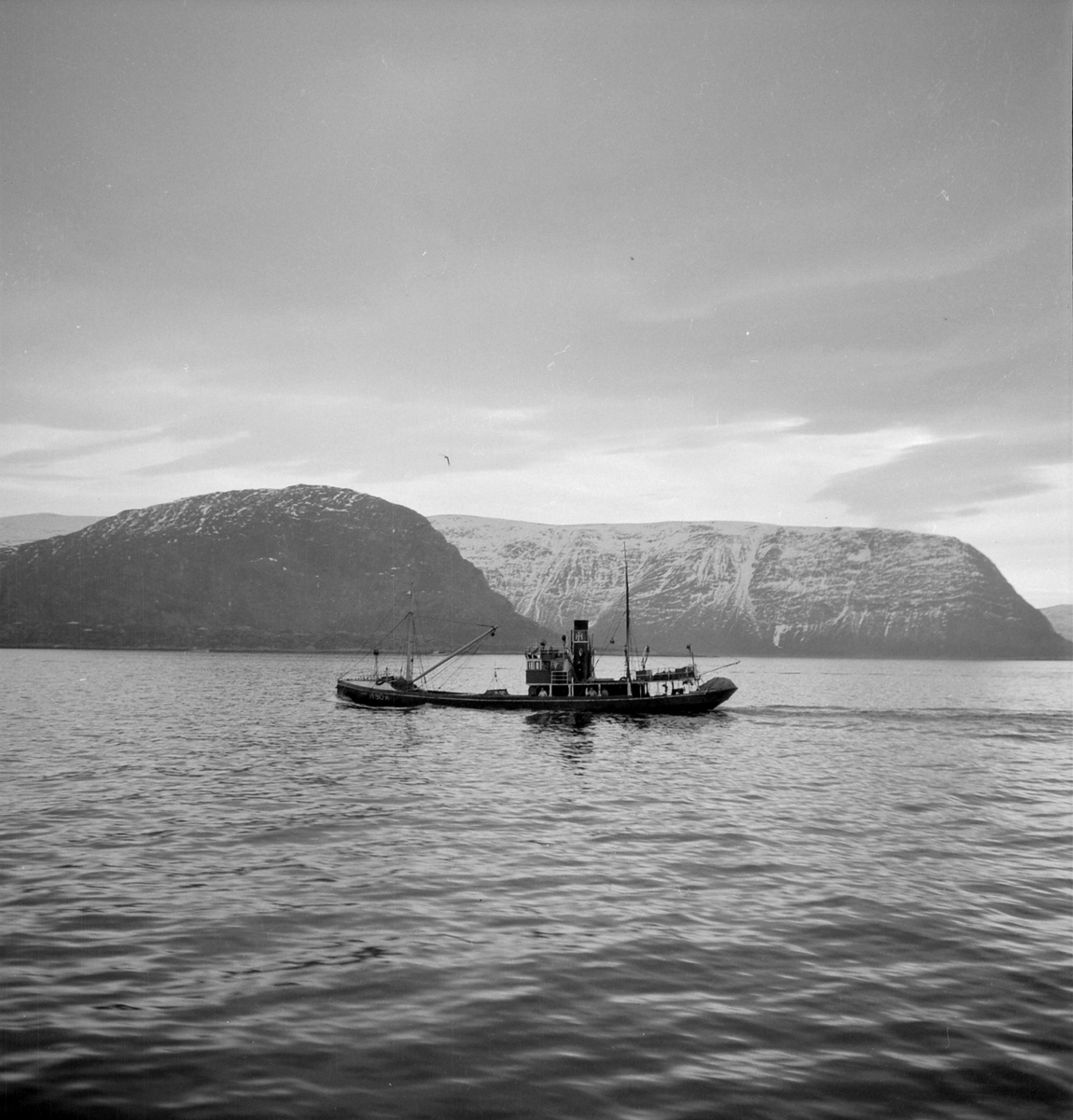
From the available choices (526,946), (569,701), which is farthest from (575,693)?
(526,946)

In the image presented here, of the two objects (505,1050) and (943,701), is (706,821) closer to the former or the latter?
(505,1050)

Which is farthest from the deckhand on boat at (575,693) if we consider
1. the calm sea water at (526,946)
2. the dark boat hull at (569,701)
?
the calm sea water at (526,946)

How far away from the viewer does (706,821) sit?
119 feet

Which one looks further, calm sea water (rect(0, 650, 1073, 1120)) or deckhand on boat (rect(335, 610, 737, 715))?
deckhand on boat (rect(335, 610, 737, 715))

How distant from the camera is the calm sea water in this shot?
45.5ft

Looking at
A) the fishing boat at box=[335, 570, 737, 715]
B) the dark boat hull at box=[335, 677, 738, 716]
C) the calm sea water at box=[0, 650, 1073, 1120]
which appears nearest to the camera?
the calm sea water at box=[0, 650, 1073, 1120]

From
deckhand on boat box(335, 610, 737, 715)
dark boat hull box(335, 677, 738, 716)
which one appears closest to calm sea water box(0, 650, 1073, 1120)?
dark boat hull box(335, 677, 738, 716)

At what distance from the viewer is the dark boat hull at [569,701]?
97.5 metres

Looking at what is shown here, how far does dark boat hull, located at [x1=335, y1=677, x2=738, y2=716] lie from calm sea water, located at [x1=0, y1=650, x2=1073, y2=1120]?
48498mm

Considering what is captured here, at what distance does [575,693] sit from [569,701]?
13.2 ft

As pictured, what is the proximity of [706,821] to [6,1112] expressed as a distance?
28.0 m

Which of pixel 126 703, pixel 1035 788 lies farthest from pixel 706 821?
pixel 126 703

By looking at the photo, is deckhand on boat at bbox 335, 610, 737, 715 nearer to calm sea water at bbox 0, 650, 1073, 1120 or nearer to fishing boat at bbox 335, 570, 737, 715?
fishing boat at bbox 335, 570, 737, 715

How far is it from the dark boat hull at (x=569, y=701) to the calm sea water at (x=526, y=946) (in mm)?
48498
